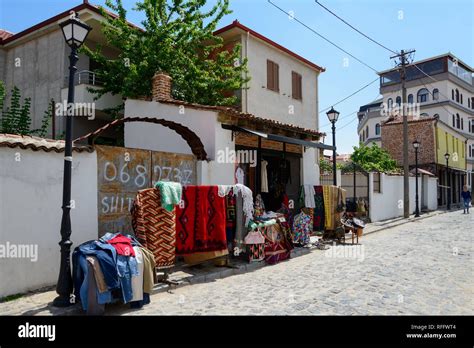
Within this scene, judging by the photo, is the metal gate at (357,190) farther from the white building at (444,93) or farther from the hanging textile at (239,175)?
the white building at (444,93)

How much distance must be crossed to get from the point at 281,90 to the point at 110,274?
1605cm

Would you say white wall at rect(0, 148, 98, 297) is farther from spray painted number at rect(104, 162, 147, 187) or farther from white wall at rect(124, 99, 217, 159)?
white wall at rect(124, 99, 217, 159)

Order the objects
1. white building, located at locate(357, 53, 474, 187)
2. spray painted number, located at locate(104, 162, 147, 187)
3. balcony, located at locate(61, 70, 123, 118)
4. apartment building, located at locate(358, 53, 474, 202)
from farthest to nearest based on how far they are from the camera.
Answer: white building, located at locate(357, 53, 474, 187) → apartment building, located at locate(358, 53, 474, 202) → balcony, located at locate(61, 70, 123, 118) → spray painted number, located at locate(104, 162, 147, 187)

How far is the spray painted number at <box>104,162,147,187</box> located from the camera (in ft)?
23.7

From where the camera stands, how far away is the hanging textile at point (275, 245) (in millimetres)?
8953

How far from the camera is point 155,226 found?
6.58 meters

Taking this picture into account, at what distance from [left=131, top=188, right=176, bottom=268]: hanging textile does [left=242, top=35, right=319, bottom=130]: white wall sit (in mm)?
11376

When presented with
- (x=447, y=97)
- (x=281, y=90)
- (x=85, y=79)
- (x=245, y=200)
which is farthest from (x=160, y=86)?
(x=447, y=97)

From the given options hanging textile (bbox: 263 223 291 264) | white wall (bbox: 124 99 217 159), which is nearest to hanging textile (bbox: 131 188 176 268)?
hanging textile (bbox: 263 223 291 264)

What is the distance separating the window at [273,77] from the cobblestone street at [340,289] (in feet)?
36.1

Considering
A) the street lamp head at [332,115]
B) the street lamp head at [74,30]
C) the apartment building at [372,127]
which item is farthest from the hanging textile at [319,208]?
the apartment building at [372,127]

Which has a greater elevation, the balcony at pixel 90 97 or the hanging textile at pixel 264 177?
the balcony at pixel 90 97
